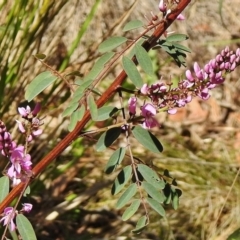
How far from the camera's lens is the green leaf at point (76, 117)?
1149 mm

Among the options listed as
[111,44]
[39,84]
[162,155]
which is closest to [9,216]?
[39,84]

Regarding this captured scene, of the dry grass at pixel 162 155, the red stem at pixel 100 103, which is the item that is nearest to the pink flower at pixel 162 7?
the red stem at pixel 100 103

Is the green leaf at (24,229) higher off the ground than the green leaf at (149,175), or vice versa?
the green leaf at (24,229)

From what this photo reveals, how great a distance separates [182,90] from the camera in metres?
1.13

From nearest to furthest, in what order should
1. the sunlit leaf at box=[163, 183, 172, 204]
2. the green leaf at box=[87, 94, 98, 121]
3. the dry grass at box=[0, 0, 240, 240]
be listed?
the green leaf at box=[87, 94, 98, 121], the sunlit leaf at box=[163, 183, 172, 204], the dry grass at box=[0, 0, 240, 240]

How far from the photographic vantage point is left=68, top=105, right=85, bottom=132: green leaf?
1.15 m

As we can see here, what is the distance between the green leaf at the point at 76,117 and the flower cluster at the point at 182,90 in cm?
8

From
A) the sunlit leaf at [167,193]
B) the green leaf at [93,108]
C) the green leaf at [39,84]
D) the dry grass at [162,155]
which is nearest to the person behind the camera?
the green leaf at [93,108]

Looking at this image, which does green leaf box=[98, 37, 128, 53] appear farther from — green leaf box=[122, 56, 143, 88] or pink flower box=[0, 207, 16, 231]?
pink flower box=[0, 207, 16, 231]

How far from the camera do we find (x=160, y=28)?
3.74ft

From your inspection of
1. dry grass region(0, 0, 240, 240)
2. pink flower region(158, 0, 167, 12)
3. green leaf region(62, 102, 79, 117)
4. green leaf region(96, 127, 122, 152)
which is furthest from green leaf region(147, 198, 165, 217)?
dry grass region(0, 0, 240, 240)

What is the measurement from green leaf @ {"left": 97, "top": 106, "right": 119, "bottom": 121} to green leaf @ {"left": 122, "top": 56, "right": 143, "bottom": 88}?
73 mm

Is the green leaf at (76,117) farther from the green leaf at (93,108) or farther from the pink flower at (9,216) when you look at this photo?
the pink flower at (9,216)

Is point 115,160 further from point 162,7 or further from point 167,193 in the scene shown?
point 162,7
